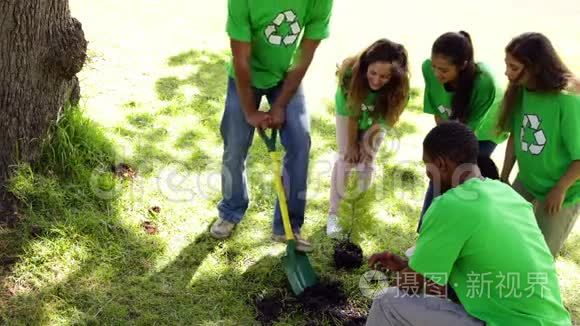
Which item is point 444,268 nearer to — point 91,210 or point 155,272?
point 155,272

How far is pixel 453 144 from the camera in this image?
2.30 metres

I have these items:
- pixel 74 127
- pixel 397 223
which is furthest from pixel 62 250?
pixel 397 223

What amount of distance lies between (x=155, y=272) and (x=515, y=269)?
2.04m

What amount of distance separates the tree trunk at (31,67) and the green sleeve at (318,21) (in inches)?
57.8

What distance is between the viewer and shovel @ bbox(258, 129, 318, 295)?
3219mm

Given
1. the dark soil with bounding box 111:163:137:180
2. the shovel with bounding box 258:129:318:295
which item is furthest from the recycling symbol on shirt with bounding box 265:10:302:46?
the dark soil with bounding box 111:163:137:180

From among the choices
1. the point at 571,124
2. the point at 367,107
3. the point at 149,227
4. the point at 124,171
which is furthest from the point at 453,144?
the point at 124,171

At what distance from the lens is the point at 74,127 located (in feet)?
12.6

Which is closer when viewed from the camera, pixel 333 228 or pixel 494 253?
pixel 494 253

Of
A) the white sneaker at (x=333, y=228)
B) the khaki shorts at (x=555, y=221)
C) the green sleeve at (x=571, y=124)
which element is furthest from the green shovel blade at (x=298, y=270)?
the green sleeve at (x=571, y=124)

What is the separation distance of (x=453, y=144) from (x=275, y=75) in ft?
4.21

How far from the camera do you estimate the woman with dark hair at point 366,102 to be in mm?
3191

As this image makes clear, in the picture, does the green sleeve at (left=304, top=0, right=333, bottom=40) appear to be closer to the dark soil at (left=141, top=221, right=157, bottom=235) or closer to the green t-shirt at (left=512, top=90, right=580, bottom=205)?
the green t-shirt at (left=512, top=90, right=580, bottom=205)

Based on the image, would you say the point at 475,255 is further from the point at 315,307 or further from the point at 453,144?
the point at 315,307
